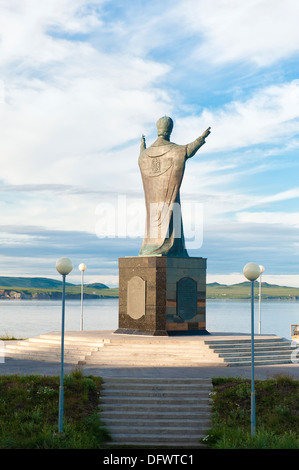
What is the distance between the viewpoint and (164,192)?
2120 cm

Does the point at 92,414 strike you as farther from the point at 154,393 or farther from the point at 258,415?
the point at 258,415

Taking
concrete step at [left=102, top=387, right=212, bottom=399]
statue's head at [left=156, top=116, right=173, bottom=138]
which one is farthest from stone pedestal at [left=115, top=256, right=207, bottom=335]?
concrete step at [left=102, top=387, right=212, bottom=399]

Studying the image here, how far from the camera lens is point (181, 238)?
69.2ft

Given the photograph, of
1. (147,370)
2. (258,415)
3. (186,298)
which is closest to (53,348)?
(147,370)

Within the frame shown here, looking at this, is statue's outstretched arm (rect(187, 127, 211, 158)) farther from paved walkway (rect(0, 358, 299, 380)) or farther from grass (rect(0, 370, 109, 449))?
grass (rect(0, 370, 109, 449))

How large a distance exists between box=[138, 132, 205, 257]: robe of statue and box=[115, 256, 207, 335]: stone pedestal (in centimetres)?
85

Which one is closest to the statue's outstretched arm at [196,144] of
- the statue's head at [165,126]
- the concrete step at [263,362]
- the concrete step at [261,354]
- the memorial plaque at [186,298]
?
the statue's head at [165,126]

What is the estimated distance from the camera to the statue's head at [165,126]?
851 inches

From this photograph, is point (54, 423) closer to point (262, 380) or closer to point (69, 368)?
point (69, 368)

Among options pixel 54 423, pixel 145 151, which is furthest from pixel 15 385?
pixel 145 151

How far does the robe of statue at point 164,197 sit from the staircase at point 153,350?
3.37 metres

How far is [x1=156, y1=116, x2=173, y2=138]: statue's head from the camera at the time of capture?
21.6 m
